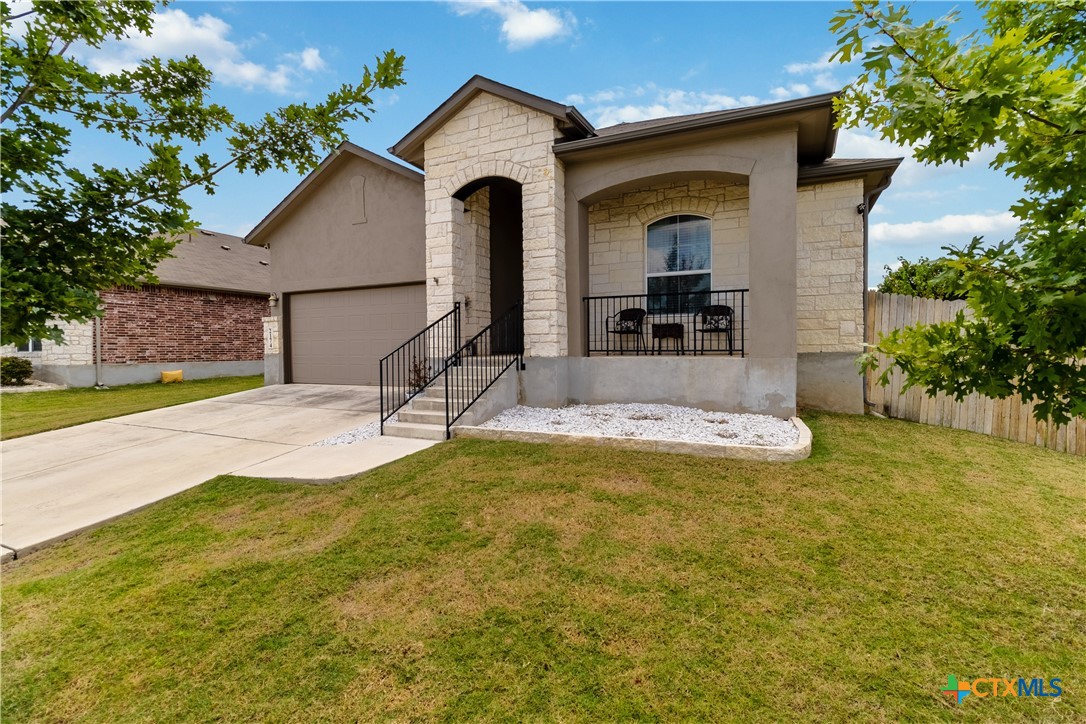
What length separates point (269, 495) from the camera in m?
4.39

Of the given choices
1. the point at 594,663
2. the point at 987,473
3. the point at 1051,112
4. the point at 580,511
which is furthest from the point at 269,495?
the point at 987,473

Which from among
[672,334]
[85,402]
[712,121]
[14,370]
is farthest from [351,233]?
[14,370]

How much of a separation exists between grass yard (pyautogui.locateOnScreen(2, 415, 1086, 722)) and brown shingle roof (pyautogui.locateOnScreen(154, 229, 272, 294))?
1300 centimetres

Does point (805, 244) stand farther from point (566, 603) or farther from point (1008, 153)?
point (566, 603)

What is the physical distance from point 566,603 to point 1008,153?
2695mm

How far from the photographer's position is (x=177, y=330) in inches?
569

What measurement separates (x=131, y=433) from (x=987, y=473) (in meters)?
10.9

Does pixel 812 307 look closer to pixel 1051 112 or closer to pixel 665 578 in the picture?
pixel 665 578

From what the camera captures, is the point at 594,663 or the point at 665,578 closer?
the point at 594,663

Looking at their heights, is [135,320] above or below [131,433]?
→ above

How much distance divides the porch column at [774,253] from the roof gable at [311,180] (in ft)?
21.6

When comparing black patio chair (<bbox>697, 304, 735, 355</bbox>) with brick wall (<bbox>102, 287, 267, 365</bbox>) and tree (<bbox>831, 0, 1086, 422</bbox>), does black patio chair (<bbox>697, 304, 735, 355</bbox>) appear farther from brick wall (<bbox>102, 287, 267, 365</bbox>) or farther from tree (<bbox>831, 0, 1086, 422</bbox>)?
brick wall (<bbox>102, 287, 267, 365</bbox>)

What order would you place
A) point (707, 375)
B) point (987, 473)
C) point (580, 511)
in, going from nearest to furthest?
point (580, 511), point (987, 473), point (707, 375)

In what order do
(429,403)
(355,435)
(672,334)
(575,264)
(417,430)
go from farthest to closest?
(672,334), (575,264), (429,403), (355,435), (417,430)
